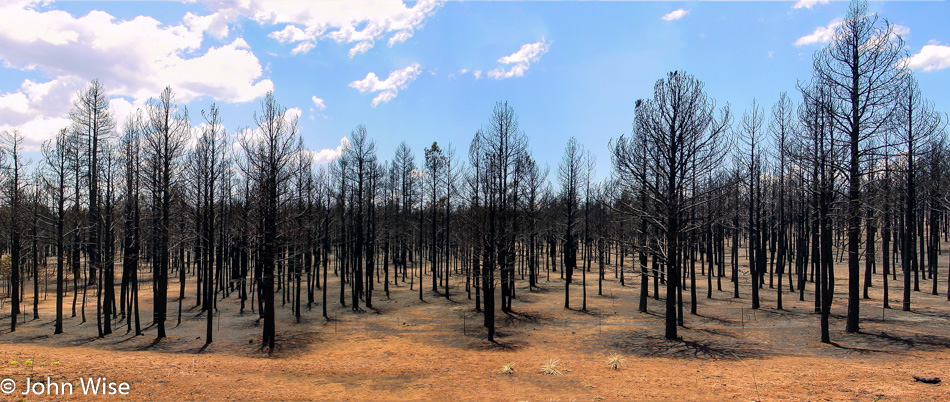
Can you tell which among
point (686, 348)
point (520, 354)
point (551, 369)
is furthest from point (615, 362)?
point (686, 348)

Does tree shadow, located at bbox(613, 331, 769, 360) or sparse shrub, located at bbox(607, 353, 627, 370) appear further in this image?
tree shadow, located at bbox(613, 331, 769, 360)

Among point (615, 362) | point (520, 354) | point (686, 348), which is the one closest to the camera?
point (615, 362)

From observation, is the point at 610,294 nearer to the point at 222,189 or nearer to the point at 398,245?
the point at 398,245

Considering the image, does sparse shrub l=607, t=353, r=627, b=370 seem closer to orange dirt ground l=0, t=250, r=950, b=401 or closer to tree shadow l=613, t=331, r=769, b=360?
orange dirt ground l=0, t=250, r=950, b=401

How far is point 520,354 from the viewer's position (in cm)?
1599

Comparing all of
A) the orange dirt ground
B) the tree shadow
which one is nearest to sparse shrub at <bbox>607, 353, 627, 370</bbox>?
the orange dirt ground

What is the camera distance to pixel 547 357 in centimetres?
1505

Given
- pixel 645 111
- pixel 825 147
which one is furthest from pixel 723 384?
pixel 825 147

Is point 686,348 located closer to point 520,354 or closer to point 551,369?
point 520,354

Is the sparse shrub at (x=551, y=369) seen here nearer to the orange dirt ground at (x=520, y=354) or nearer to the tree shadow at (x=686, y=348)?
the orange dirt ground at (x=520, y=354)

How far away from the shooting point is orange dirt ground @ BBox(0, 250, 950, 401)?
10.3 metres

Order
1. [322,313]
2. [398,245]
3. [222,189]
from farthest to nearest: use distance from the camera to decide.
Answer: [398,245], [222,189], [322,313]

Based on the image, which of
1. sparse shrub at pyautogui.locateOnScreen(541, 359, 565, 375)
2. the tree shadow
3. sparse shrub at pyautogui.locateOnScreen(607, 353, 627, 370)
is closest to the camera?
sparse shrub at pyautogui.locateOnScreen(541, 359, 565, 375)

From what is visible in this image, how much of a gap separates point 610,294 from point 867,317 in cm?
1462
